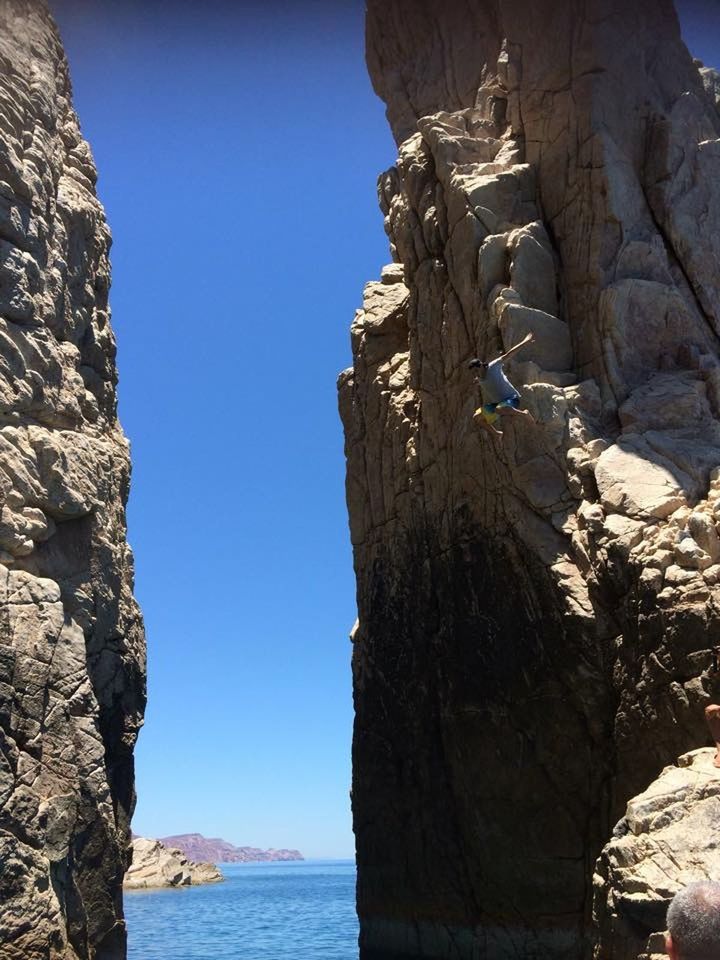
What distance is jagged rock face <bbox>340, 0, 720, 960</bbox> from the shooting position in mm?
21000

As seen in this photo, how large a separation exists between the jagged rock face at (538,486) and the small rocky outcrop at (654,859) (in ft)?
12.0

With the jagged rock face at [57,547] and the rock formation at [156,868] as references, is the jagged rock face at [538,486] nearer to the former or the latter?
the jagged rock face at [57,547]

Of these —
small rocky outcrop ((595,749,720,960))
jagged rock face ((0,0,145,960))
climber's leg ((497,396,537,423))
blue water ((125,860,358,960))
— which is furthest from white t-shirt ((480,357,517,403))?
blue water ((125,860,358,960))

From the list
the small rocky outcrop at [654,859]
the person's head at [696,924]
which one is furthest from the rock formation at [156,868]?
the person's head at [696,924]

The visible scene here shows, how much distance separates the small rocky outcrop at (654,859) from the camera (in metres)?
13.5

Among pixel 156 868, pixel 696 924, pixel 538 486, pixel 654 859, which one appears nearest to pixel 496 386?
pixel 538 486

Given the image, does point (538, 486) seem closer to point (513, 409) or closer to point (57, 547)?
point (513, 409)

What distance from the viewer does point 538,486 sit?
75.4 ft

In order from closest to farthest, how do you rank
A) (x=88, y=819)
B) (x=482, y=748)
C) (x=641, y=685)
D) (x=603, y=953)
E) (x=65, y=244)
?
(x=603, y=953)
(x=641, y=685)
(x=88, y=819)
(x=482, y=748)
(x=65, y=244)

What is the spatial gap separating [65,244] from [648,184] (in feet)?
45.6

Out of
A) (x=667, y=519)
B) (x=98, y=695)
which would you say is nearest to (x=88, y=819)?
(x=98, y=695)

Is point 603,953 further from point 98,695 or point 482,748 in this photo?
point 98,695

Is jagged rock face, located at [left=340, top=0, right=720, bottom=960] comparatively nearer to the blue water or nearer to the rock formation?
the blue water

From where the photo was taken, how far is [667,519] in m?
20.4
